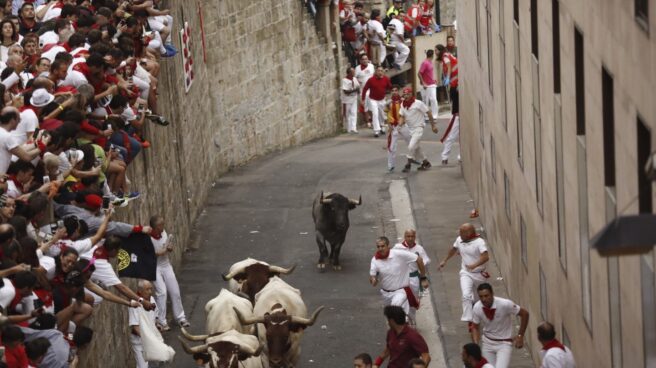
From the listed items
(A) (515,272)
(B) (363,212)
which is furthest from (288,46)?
(A) (515,272)

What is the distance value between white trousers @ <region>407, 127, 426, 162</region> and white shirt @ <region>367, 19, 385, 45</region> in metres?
9.28

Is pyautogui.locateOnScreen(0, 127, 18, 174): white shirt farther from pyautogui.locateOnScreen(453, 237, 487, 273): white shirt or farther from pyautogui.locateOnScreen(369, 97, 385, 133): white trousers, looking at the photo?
pyautogui.locateOnScreen(369, 97, 385, 133): white trousers

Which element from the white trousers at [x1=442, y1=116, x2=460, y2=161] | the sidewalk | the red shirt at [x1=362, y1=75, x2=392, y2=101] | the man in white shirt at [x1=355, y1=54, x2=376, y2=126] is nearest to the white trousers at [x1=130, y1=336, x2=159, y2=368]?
the sidewalk

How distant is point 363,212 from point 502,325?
35.7 feet

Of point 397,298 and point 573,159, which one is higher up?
point 573,159

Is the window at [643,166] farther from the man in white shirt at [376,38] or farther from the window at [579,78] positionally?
the man in white shirt at [376,38]

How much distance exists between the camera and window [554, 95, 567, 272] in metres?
18.1

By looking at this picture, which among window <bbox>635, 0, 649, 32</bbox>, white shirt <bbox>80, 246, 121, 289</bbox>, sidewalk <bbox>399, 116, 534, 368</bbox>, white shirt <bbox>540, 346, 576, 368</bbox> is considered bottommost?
→ sidewalk <bbox>399, 116, 534, 368</bbox>

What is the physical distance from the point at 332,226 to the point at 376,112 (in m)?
12.8

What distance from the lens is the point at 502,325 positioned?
736 inches

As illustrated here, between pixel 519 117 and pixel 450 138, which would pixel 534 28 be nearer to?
pixel 519 117

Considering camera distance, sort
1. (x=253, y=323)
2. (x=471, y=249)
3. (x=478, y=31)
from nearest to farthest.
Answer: (x=253, y=323) < (x=471, y=249) < (x=478, y=31)

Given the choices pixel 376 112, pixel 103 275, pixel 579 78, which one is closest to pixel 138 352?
pixel 103 275

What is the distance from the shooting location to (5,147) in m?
16.7
